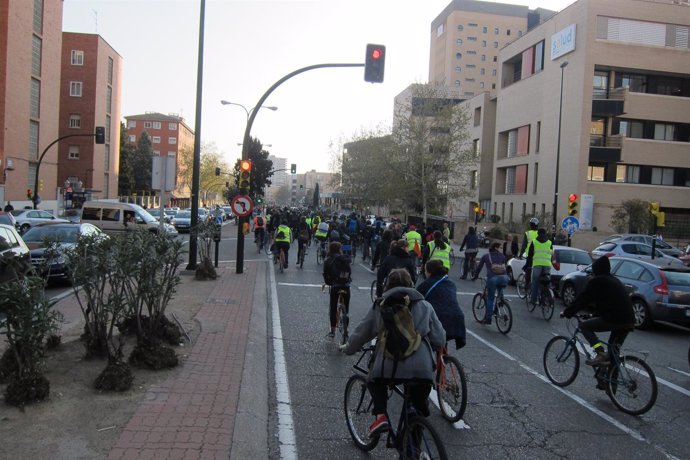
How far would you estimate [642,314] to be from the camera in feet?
40.0

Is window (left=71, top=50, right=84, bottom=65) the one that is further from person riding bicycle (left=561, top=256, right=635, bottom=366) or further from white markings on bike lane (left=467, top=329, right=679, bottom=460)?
person riding bicycle (left=561, top=256, right=635, bottom=366)

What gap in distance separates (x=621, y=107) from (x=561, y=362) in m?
38.4

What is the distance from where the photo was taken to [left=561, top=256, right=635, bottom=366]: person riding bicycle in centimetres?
660

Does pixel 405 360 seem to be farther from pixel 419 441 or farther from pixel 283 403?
pixel 283 403

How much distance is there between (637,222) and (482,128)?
25764mm

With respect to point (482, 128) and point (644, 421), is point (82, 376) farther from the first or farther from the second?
point (482, 128)

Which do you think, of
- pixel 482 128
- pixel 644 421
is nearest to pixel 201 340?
pixel 644 421

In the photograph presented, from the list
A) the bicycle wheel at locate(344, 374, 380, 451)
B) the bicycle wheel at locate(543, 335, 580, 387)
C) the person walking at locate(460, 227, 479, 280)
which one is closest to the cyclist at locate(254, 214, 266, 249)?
the person walking at locate(460, 227, 479, 280)

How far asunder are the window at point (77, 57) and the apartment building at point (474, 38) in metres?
56.4

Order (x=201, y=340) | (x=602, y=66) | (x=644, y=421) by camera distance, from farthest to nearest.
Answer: (x=602, y=66) < (x=201, y=340) < (x=644, y=421)

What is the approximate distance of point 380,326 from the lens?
171 inches

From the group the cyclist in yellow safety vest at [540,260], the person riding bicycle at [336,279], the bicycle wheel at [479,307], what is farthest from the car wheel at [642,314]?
the person riding bicycle at [336,279]

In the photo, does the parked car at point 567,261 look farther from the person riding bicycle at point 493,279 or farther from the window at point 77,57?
the window at point 77,57

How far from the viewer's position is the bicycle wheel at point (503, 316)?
34.2 feet
